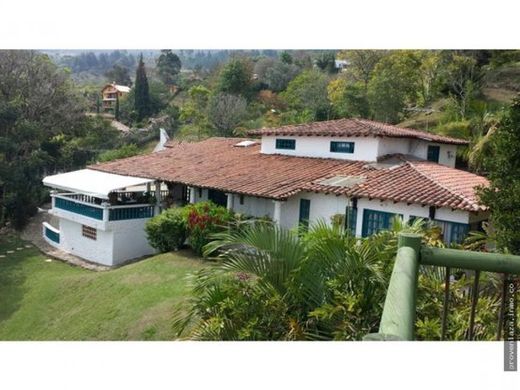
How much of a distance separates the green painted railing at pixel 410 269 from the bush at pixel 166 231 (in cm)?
741

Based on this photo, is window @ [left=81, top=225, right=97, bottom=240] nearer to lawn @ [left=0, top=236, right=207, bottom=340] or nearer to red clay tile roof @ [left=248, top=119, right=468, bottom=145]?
lawn @ [left=0, top=236, right=207, bottom=340]

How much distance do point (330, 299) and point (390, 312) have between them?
2.00 meters

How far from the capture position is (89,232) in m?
8.95

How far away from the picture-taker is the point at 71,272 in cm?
806

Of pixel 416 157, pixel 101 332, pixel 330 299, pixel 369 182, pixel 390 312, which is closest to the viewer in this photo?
pixel 390 312

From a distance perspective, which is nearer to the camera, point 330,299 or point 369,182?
point 330,299

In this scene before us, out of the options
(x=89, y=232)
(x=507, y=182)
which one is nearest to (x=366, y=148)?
(x=507, y=182)

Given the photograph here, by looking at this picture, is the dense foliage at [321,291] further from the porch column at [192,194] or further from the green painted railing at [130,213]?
the porch column at [192,194]

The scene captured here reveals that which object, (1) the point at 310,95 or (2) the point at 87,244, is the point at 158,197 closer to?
(2) the point at 87,244

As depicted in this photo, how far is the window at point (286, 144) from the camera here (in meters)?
10.1

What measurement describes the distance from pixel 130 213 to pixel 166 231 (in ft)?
2.41

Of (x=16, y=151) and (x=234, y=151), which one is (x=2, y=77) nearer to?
(x=16, y=151)
